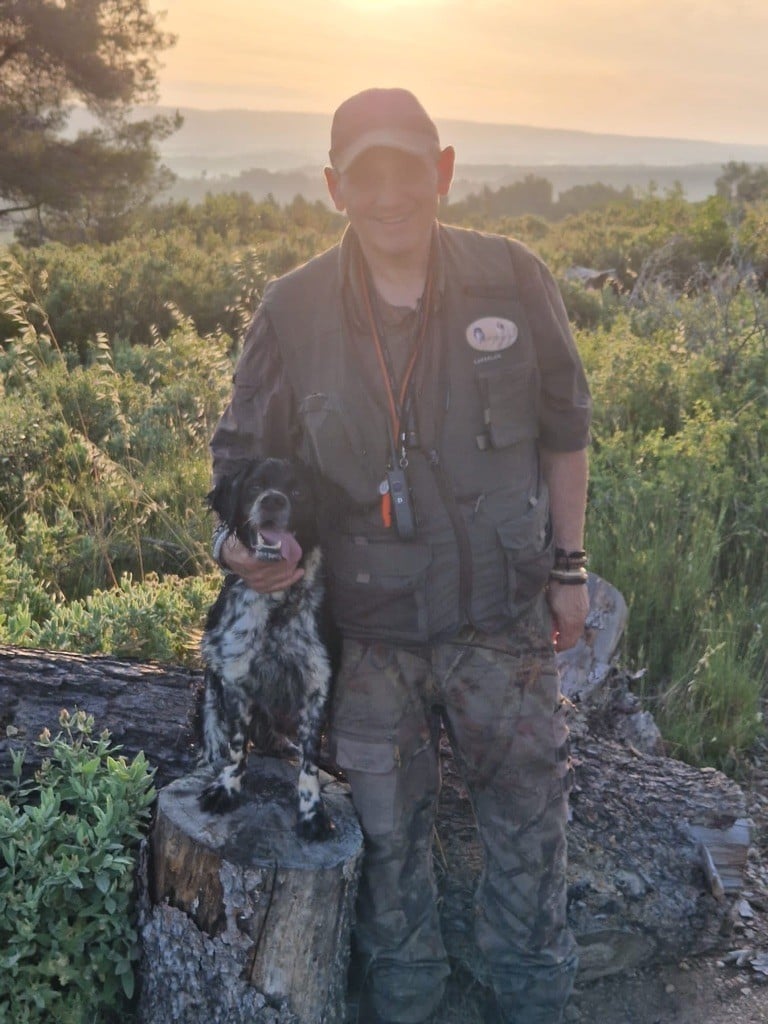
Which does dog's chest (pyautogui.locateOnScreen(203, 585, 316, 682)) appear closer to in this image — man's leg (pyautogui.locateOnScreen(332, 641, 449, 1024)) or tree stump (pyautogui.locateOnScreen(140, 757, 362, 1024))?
man's leg (pyautogui.locateOnScreen(332, 641, 449, 1024))

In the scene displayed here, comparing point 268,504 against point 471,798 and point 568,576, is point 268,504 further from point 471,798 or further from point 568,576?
point 471,798

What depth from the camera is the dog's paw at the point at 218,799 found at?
2904 millimetres

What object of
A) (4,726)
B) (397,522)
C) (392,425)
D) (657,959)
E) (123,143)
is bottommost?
(657,959)

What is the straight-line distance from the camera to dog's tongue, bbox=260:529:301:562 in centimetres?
276

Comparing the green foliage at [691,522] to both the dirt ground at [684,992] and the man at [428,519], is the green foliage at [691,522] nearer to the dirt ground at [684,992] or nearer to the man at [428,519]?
the dirt ground at [684,992]

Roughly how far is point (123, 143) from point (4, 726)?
20.8m

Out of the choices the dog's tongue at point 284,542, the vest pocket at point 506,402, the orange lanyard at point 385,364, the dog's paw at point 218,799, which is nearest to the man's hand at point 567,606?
the vest pocket at point 506,402

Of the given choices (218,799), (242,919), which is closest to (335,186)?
(218,799)

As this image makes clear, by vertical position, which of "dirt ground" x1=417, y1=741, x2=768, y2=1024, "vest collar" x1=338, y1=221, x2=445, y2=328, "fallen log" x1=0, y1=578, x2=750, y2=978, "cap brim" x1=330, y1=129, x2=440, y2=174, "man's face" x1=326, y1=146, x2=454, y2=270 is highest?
"cap brim" x1=330, y1=129, x2=440, y2=174

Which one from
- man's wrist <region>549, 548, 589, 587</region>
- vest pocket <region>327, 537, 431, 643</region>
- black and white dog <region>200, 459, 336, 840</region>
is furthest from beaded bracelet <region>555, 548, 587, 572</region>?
black and white dog <region>200, 459, 336, 840</region>

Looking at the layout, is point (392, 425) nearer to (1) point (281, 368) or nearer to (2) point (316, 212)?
(1) point (281, 368)

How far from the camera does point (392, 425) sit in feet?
9.35

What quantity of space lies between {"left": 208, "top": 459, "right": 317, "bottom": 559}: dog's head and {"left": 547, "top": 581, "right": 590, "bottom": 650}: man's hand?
2.62ft

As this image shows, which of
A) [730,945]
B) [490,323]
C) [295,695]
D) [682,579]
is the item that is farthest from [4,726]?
[682,579]
